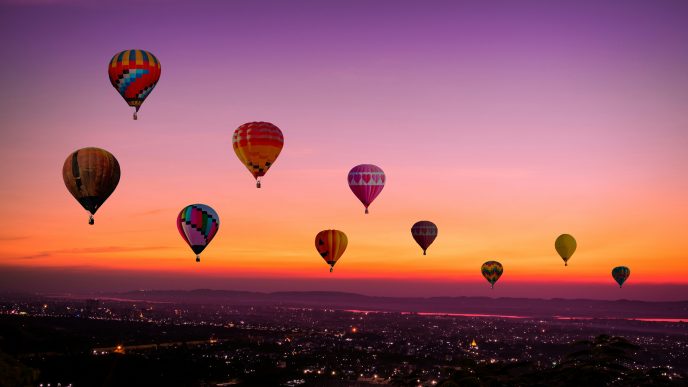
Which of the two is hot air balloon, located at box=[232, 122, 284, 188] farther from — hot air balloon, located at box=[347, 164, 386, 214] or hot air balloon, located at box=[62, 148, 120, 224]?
hot air balloon, located at box=[347, 164, 386, 214]

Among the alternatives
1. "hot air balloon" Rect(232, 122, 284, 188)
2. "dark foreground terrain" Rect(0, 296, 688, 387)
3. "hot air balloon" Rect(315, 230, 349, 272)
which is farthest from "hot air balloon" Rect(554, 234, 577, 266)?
"hot air balloon" Rect(232, 122, 284, 188)

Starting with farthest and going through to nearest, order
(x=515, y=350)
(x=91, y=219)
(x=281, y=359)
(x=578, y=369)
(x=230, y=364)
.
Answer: (x=515, y=350) → (x=281, y=359) → (x=230, y=364) → (x=91, y=219) → (x=578, y=369)

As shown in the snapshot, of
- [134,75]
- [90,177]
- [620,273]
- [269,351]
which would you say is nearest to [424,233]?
[620,273]

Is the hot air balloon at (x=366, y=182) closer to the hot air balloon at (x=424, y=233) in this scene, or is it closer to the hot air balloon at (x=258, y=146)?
the hot air balloon at (x=258, y=146)

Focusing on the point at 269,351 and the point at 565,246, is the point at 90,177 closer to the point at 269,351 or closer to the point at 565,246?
the point at 565,246

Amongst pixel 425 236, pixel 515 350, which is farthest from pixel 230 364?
pixel 425 236

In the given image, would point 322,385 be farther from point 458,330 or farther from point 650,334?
point 650,334

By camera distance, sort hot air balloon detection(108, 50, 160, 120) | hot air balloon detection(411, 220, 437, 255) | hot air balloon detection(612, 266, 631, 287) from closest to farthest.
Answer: hot air balloon detection(108, 50, 160, 120) → hot air balloon detection(411, 220, 437, 255) → hot air balloon detection(612, 266, 631, 287)
